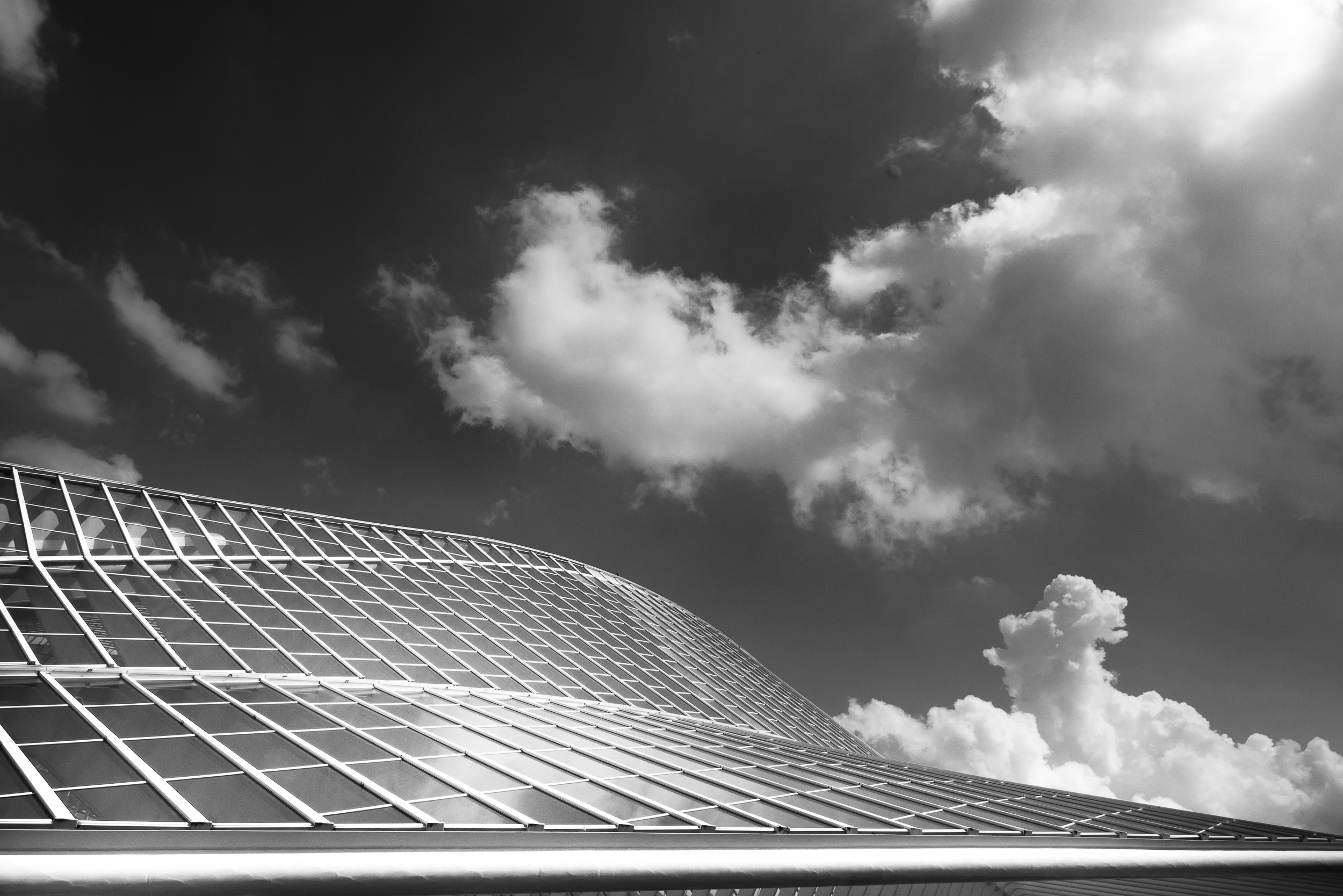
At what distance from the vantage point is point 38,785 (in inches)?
358

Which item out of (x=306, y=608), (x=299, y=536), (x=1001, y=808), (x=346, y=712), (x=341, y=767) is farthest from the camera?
(x=299, y=536)

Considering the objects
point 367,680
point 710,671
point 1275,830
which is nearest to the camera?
point 1275,830

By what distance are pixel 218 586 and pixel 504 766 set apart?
16764mm

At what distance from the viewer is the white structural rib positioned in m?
6.65

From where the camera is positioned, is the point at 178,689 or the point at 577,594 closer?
the point at 178,689

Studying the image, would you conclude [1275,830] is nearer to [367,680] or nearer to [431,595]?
[367,680]

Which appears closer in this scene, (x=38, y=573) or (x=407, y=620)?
(x=38, y=573)

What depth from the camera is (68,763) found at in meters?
11.0

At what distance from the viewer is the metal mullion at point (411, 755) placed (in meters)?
11.2

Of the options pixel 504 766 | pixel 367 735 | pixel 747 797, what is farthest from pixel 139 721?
pixel 747 797

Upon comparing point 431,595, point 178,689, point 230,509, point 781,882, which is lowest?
point 781,882

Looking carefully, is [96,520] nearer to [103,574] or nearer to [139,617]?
Answer: [103,574]

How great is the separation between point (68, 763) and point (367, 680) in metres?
10.9

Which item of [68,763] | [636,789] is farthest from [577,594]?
[68,763]
